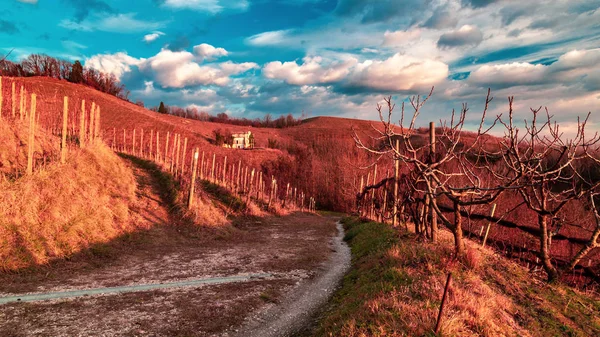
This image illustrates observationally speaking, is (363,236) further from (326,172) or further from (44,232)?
(326,172)

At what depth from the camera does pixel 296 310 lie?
8070 mm

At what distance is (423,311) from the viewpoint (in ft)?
18.2

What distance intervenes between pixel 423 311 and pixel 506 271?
14.2 feet

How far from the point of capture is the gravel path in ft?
22.8

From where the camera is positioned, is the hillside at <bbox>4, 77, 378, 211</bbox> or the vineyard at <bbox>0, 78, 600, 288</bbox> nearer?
the vineyard at <bbox>0, 78, 600, 288</bbox>

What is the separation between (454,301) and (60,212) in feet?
42.3

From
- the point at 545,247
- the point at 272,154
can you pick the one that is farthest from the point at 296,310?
the point at 272,154

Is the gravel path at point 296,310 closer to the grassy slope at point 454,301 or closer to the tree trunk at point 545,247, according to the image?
the grassy slope at point 454,301

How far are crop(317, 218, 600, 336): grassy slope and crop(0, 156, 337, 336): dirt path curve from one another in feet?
8.13

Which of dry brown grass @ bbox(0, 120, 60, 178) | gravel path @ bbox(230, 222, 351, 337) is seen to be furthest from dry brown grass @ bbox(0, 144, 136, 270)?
gravel path @ bbox(230, 222, 351, 337)

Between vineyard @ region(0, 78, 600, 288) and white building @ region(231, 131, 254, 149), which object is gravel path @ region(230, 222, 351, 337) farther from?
white building @ region(231, 131, 254, 149)

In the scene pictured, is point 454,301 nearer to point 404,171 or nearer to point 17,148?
point 17,148

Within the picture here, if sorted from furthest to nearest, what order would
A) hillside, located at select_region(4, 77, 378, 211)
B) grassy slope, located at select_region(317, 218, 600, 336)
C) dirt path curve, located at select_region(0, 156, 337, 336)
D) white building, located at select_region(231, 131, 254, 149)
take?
white building, located at select_region(231, 131, 254, 149) → hillside, located at select_region(4, 77, 378, 211) → dirt path curve, located at select_region(0, 156, 337, 336) → grassy slope, located at select_region(317, 218, 600, 336)

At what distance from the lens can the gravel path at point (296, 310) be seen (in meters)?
6.95
